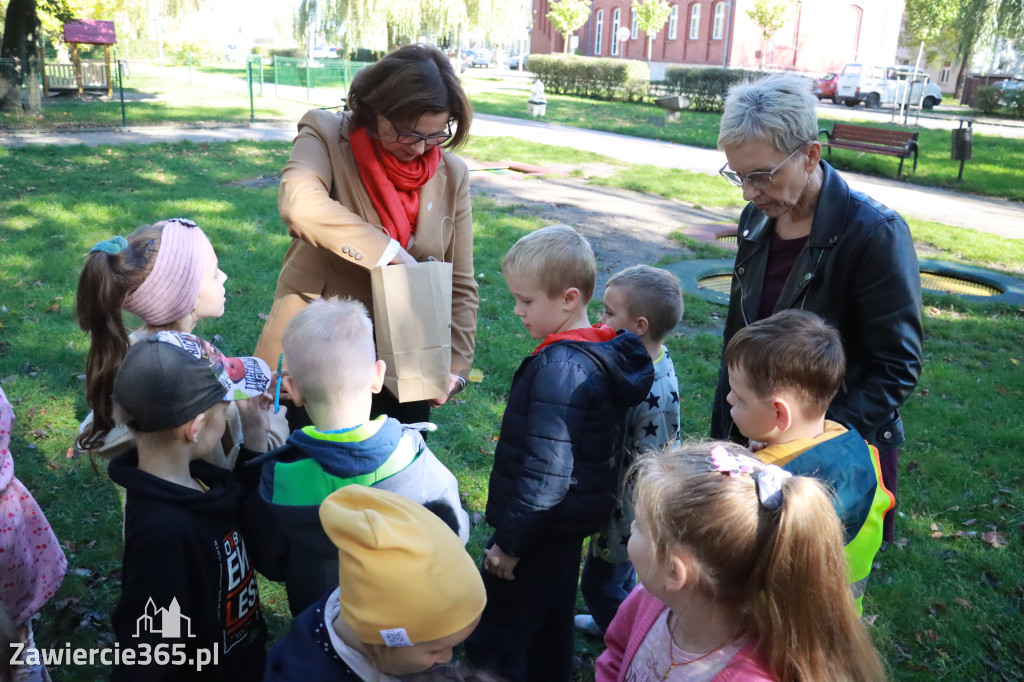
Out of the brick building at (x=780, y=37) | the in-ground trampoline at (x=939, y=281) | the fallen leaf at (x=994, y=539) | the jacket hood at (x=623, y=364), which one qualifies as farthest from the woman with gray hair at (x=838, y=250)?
the brick building at (x=780, y=37)

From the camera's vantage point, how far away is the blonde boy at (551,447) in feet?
7.43

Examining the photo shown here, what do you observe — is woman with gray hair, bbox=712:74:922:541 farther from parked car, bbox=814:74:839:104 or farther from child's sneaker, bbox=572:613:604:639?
parked car, bbox=814:74:839:104

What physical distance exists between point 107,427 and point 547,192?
946 centimetres

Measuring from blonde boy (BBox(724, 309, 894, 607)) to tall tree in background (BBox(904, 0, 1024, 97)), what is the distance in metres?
23.0

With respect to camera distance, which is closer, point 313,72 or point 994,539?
point 994,539

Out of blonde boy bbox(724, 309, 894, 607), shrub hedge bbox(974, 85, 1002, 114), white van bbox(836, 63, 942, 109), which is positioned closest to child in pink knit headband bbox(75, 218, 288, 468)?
blonde boy bbox(724, 309, 894, 607)

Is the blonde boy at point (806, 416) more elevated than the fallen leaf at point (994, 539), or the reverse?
the blonde boy at point (806, 416)

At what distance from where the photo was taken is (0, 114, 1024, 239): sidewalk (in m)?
11.4

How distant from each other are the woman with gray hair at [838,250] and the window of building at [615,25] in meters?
50.4

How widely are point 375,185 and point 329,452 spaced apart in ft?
3.93

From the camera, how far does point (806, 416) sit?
217 cm

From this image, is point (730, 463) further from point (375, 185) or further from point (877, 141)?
point (877, 141)

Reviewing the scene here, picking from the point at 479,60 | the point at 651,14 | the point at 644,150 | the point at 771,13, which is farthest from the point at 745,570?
the point at 479,60

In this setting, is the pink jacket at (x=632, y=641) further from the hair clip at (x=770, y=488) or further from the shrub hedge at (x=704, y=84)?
the shrub hedge at (x=704, y=84)
